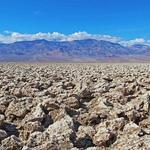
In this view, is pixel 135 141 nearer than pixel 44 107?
Yes

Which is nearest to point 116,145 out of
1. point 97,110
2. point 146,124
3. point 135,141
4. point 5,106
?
point 135,141

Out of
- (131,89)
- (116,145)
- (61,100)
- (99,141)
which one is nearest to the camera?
(116,145)

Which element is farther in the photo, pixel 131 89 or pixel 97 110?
pixel 131 89

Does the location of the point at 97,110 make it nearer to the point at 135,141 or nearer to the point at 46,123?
the point at 46,123

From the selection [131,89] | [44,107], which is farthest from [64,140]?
[131,89]

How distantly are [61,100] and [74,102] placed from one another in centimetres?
23

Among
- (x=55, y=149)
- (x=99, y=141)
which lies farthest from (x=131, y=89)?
(x=55, y=149)

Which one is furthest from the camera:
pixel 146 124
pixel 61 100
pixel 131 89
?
pixel 131 89

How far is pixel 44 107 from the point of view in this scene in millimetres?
6367

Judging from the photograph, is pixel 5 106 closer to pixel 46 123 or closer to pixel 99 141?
pixel 46 123

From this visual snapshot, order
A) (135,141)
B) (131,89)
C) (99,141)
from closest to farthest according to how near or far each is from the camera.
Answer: (135,141)
(99,141)
(131,89)

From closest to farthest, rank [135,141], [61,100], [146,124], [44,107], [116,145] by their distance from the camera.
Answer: [135,141], [116,145], [146,124], [44,107], [61,100]

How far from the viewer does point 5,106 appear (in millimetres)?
6707

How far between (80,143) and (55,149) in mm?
588
